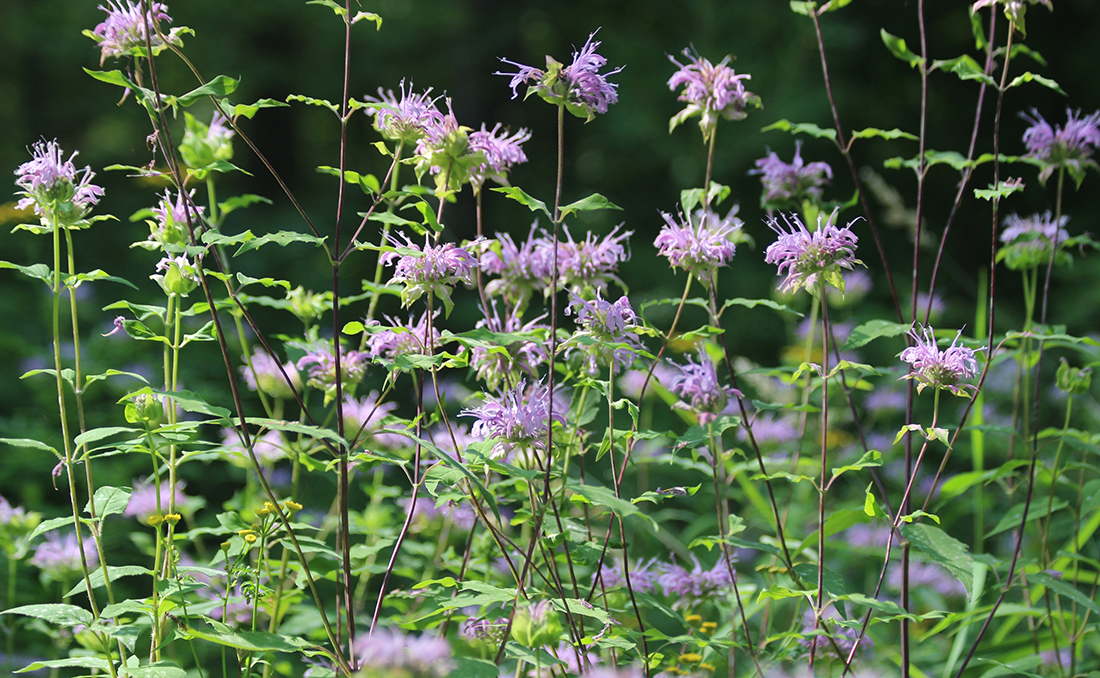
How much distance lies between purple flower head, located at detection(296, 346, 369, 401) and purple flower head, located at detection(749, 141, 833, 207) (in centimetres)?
73

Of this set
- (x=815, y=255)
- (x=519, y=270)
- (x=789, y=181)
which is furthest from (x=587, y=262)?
(x=789, y=181)

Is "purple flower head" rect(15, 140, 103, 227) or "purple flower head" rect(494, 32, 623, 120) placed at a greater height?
"purple flower head" rect(494, 32, 623, 120)

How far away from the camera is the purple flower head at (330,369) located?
1235mm

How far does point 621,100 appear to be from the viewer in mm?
4676

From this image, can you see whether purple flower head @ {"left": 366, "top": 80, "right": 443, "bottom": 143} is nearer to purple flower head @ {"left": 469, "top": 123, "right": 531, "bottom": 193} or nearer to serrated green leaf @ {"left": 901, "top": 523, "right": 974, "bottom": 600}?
purple flower head @ {"left": 469, "top": 123, "right": 531, "bottom": 193}

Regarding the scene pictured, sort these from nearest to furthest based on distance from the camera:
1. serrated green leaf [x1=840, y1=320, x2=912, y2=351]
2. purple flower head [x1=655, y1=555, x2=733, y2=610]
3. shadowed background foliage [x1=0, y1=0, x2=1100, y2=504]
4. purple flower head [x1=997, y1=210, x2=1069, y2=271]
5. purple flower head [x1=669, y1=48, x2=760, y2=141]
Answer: serrated green leaf [x1=840, y1=320, x2=912, y2=351], purple flower head [x1=669, y1=48, x2=760, y2=141], purple flower head [x1=655, y1=555, x2=733, y2=610], purple flower head [x1=997, y1=210, x2=1069, y2=271], shadowed background foliage [x1=0, y1=0, x2=1100, y2=504]

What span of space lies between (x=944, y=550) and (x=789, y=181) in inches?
26.6

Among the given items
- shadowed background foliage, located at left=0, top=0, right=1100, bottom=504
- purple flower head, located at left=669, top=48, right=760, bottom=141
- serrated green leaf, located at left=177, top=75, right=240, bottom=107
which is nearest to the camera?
serrated green leaf, located at left=177, top=75, right=240, bottom=107

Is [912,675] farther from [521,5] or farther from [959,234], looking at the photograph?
[521,5]

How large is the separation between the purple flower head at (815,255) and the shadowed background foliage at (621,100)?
2.84 meters

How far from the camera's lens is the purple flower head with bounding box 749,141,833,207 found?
147 cm

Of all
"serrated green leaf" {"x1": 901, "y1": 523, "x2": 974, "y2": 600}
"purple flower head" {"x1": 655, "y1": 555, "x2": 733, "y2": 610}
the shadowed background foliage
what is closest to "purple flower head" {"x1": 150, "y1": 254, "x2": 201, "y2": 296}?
"purple flower head" {"x1": 655, "y1": 555, "x2": 733, "y2": 610}

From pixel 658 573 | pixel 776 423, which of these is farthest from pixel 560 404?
pixel 776 423

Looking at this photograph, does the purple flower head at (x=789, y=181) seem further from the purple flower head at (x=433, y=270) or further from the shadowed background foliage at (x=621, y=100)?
the shadowed background foliage at (x=621, y=100)
